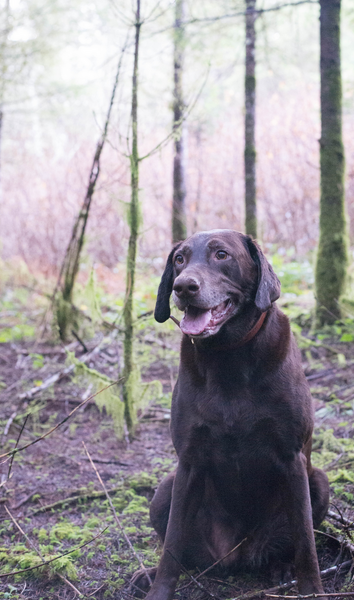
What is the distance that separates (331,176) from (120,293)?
4974 millimetres

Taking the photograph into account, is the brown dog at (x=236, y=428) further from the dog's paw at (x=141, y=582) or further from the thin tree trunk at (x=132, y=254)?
the thin tree trunk at (x=132, y=254)

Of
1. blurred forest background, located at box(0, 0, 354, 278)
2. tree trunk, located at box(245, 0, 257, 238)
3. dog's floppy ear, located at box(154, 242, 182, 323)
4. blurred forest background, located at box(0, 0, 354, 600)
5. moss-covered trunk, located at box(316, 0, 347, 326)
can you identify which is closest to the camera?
dog's floppy ear, located at box(154, 242, 182, 323)

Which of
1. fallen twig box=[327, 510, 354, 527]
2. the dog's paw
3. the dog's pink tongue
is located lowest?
the dog's paw

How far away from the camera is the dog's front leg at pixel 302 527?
7.23ft

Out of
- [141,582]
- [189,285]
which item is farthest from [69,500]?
[189,285]

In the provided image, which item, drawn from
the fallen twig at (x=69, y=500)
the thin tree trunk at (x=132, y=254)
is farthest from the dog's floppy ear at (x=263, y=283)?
the fallen twig at (x=69, y=500)

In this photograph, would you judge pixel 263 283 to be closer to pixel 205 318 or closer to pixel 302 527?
pixel 205 318

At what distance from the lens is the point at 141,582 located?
8.35ft

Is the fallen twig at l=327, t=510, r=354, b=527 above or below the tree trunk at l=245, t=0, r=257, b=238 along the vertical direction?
below

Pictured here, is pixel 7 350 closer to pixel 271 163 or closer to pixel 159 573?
pixel 159 573

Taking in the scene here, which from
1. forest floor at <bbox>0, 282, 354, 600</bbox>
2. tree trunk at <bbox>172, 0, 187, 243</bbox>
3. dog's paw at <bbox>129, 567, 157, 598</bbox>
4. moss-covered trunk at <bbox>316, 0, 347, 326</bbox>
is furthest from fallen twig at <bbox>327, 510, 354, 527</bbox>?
tree trunk at <bbox>172, 0, 187, 243</bbox>

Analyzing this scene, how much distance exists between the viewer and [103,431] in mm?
4660

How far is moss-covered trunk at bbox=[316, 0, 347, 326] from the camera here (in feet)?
19.4

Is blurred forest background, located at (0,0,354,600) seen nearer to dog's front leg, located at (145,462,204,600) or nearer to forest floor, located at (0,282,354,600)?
forest floor, located at (0,282,354,600)
